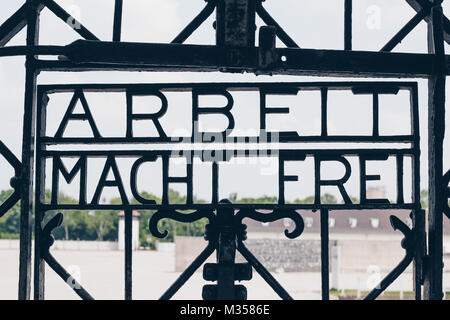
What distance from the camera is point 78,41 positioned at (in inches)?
147

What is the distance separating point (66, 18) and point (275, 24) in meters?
1.25

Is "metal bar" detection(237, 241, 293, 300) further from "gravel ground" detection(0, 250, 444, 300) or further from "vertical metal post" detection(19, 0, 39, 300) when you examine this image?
"gravel ground" detection(0, 250, 444, 300)

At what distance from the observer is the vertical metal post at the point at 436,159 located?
12.6 feet

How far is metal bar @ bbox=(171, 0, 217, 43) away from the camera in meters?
3.90

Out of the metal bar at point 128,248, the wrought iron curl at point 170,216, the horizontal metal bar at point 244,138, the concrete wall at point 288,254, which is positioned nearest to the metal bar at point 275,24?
the horizontal metal bar at point 244,138

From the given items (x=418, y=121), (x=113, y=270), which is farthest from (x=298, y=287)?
(x=418, y=121)

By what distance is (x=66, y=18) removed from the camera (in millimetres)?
3928

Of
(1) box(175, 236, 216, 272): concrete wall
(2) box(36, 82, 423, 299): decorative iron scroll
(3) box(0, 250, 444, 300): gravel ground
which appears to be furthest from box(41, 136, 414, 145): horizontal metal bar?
(1) box(175, 236, 216, 272): concrete wall

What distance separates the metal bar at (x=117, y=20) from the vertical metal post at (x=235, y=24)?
23.2 inches

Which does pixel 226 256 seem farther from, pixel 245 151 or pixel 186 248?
pixel 186 248

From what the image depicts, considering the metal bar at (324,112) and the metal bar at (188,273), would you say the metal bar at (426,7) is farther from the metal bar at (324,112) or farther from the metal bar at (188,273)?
the metal bar at (188,273)

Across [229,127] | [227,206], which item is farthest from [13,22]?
[227,206]
